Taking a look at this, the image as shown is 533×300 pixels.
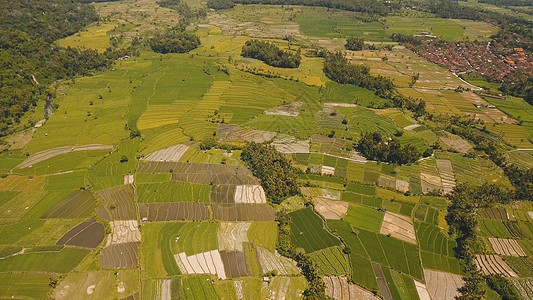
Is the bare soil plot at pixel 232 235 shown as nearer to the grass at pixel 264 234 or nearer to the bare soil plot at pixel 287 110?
the grass at pixel 264 234

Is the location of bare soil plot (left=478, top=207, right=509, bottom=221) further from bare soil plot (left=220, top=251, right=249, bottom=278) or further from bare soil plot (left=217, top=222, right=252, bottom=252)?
bare soil plot (left=220, top=251, right=249, bottom=278)

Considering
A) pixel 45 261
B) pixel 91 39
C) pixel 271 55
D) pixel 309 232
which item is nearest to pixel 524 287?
pixel 309 232

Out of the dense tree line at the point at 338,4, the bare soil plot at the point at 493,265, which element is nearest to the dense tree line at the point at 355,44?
the dense tree line at the point at 338,4

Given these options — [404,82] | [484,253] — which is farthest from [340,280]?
[404,82]

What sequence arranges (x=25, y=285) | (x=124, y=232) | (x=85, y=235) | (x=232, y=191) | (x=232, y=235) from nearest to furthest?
(x=25, y=285) → (x=85, y=235) → (x=124, y=232) → (x=232, y=235) → (x=232, y=191)

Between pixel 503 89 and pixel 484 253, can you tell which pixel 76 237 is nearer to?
pixel 484 253

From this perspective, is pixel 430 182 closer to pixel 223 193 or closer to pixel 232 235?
pixel 232 235
